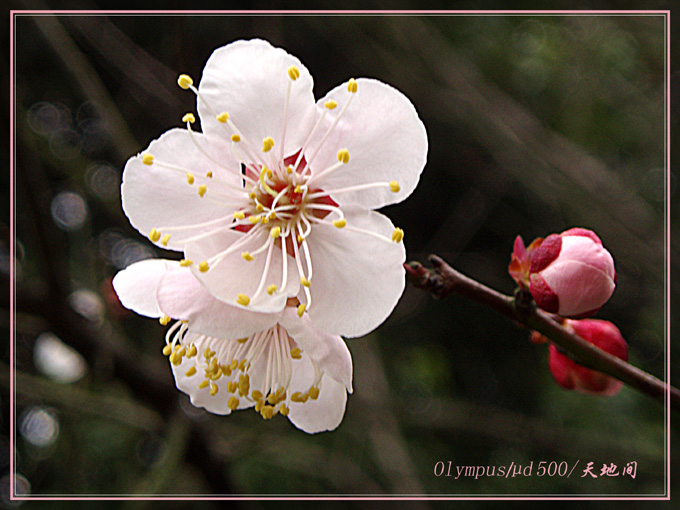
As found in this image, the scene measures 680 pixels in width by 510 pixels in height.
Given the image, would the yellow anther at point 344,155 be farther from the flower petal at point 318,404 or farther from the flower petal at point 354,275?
the flower petal at point 318,404

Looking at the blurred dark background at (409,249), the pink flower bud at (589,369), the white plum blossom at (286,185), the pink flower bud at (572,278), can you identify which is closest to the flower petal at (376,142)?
the white plum blossom at (286,185)

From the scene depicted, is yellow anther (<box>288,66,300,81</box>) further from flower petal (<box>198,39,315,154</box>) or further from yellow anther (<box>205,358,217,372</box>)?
yellow anther (<box>205,358,217,372</box>)

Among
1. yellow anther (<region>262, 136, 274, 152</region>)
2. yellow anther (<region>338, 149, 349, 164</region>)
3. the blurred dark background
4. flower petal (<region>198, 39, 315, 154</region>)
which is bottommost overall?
the blurred dark background

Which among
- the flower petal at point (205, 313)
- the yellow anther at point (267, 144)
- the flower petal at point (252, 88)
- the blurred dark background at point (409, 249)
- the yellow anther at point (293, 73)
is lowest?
the blurred dark background at point (409, 249)

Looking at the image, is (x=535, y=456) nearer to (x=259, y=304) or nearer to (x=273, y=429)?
(x=273, y=429)

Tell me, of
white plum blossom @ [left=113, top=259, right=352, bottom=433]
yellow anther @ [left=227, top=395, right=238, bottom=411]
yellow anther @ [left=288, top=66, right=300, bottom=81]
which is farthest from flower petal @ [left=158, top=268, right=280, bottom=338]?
yellow anther @ [left=288, top=66, right=300, bottom=81]

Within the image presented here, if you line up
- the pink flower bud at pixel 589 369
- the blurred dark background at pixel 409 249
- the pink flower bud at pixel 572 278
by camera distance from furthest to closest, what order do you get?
the blurred dark background at pixel 409 249 → the pink flower bud at pixel 589 369 → the pink flower bud at pixel 572 278

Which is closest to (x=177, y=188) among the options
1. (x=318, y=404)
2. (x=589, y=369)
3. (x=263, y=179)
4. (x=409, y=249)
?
(x=263, y=179)
